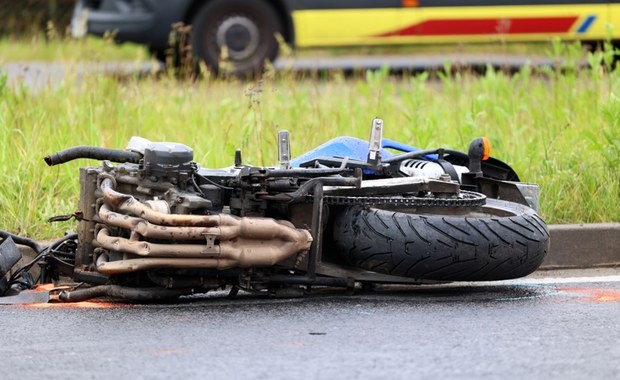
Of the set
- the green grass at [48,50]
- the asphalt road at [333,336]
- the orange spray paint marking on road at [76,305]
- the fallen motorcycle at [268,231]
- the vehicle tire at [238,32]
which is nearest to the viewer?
the asphalt road at [333,336]

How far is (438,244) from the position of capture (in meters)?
5.73

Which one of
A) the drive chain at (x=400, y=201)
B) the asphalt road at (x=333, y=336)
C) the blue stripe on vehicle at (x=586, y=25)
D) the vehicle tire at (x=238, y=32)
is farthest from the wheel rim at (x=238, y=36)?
the drive chain at (x=400, y=201)

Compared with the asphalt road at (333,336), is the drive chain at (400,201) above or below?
above

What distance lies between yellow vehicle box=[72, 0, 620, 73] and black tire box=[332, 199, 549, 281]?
27.2ft

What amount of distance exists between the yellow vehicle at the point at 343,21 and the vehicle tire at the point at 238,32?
1 centimetres

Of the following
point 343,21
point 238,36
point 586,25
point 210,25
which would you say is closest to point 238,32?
point 238,36

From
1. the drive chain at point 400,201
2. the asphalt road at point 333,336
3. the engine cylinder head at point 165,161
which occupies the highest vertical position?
the engine cylinder head at point 165,161

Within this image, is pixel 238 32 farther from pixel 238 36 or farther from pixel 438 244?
pixel 438 244

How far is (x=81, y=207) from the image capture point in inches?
234

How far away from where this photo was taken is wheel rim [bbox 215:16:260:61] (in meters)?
14.1

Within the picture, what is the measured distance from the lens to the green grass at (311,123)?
7625mm

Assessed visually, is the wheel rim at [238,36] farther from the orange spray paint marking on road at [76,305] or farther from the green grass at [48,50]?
the orange spray paint marking on road at [76,305]

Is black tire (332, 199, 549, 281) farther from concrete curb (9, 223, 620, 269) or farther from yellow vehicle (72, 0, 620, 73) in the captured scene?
yellow vehicle (72, 0, 620, 73)

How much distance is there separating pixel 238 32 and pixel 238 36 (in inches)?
1.8
